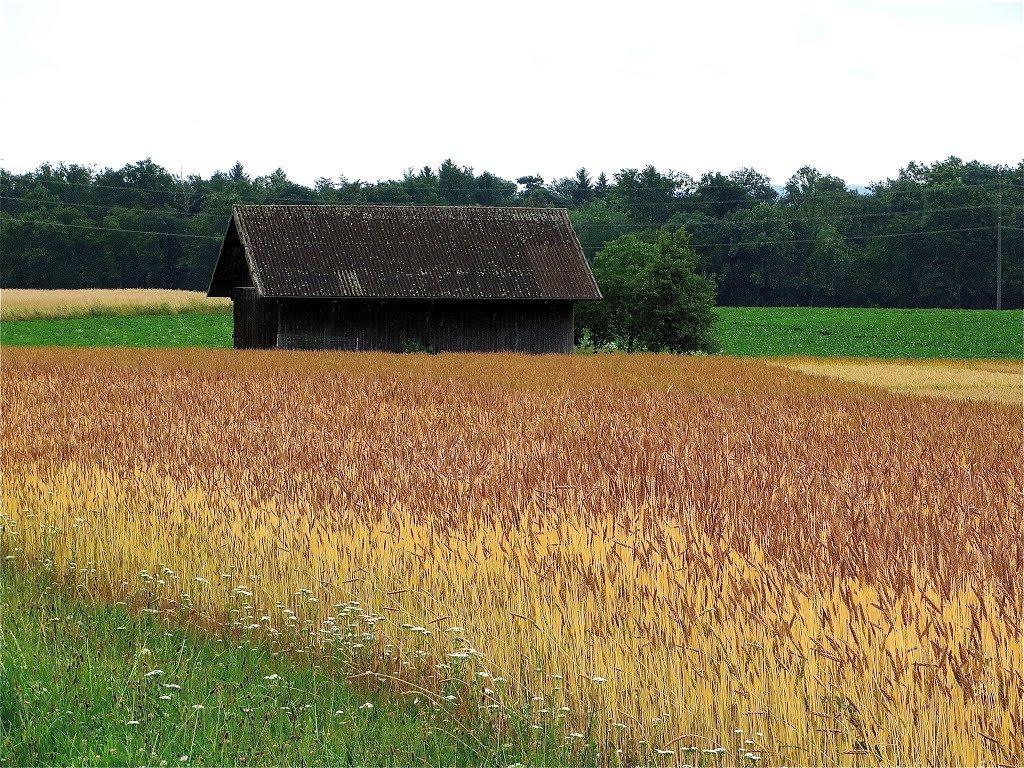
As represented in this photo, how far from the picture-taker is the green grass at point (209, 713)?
455cm

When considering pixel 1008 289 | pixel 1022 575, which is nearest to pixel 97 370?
pixel 1022 575

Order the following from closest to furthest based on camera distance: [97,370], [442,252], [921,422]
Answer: [921,422] < [97,370] < [442,252]

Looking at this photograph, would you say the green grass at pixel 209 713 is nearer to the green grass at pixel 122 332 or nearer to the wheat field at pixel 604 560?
the wheat field at pixel 604 560

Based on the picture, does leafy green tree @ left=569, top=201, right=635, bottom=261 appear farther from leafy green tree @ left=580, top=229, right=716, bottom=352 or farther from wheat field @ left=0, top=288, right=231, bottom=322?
leafy green tree @ left=580, top=229, right=716, bottom=352

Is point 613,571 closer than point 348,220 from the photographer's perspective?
Yes

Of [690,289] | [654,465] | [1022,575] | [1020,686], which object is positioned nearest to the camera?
[1020,686]

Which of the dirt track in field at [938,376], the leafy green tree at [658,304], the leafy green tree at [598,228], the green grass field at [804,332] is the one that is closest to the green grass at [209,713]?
the dirt track in field at [938,376]

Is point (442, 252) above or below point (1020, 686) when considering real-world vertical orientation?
above

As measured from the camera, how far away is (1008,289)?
9344cm

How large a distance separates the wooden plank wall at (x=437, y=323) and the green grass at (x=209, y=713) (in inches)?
1319

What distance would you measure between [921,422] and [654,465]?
5.67 m

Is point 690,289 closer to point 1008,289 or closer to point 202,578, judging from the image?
point 202,578

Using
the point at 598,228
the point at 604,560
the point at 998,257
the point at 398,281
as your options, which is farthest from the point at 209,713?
the point at 598,228

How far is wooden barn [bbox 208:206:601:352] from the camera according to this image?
3922 centimetres
